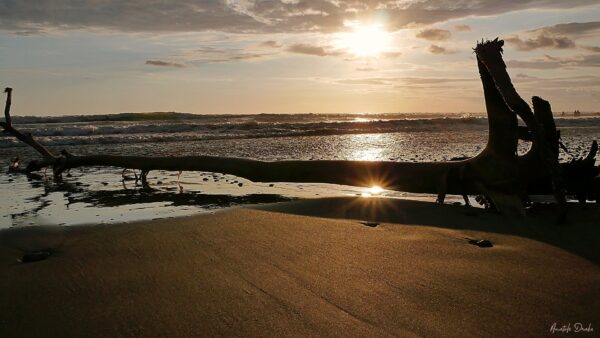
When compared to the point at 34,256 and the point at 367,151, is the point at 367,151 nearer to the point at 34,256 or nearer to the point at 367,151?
the point at 367,151

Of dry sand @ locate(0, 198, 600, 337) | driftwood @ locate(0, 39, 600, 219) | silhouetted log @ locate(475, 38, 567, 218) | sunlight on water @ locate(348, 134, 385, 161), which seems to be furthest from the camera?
sunlight on water @ locate(348, 134, 385, 161)

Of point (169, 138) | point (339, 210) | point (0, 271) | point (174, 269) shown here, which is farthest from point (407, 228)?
point (169, 138)

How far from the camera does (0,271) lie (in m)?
3.33

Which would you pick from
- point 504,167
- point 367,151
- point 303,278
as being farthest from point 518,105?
point 367,151

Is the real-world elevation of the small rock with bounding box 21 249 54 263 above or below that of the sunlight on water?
above

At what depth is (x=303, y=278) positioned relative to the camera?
118 inches

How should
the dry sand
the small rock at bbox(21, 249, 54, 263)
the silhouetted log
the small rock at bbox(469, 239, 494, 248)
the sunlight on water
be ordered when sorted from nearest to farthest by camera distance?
the dry sand → the small rock at bbox(21, 249, 54, 263) → the small rock at bbox(469, 239, 494, 248) → the silhouetted log → the sunlight on water

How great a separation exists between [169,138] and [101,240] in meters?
17.5

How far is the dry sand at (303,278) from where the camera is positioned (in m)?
2.40

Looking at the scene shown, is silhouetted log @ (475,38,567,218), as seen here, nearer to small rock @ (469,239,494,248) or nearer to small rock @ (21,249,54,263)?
→ small rock @ (469,239,494,248)

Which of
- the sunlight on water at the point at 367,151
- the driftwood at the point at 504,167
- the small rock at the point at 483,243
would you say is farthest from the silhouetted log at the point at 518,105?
the sunlight on water at the point at 367,151

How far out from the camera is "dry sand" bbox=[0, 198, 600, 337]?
2.40 meters

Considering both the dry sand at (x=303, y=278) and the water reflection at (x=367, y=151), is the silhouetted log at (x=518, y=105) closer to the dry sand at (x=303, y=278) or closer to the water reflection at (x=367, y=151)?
the dry sand at (x=303, y=278)

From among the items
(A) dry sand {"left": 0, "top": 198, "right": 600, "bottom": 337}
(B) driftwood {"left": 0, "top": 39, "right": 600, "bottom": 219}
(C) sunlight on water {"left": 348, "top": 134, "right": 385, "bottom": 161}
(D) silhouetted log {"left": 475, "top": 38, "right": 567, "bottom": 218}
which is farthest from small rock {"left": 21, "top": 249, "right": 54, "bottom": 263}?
(C) sunlight on water {"left": 348, "top": 134, "right": 385, "bottom": 161}
